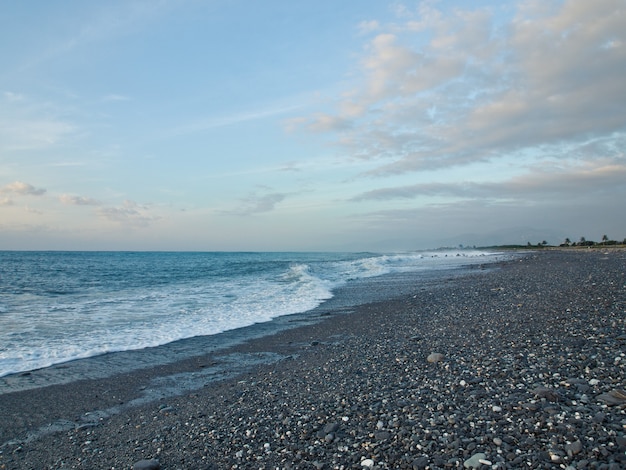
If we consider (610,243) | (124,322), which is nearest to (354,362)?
(124,322)

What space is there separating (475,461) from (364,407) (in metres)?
1.97

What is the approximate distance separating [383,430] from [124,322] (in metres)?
12.5

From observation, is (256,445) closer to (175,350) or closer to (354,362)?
(354,362)

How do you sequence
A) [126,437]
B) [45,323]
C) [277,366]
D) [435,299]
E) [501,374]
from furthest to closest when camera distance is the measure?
[435,299] → [45,323] → [277,366] → [501,374] → [126,437]

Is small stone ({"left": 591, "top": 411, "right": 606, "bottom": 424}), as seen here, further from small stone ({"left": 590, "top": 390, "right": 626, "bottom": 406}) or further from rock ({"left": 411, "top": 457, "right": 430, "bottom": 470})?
rock ({"left": 411, "top": 457, "right": 430, "bottom": 470})

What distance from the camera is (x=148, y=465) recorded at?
491 centimetres

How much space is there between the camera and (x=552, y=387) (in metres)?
5.45

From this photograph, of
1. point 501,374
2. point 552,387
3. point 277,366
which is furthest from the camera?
point 277,366

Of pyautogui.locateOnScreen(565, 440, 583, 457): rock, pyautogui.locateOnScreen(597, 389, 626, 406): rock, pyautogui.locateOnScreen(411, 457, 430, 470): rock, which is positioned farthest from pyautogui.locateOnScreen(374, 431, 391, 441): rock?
pyautogui.locateOnScreen(597, 389, 626, 406): rock

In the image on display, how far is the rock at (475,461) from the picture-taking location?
396 cm

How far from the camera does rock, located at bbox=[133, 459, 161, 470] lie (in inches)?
192

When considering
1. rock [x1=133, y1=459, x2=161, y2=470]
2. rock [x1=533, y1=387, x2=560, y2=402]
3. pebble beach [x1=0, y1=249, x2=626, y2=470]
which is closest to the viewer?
pebble beach [x1=0, y1=249, x2=626, y2=470]

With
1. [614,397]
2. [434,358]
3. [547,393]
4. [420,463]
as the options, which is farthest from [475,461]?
[434,358]

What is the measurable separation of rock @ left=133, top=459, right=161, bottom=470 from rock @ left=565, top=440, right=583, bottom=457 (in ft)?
14.8
